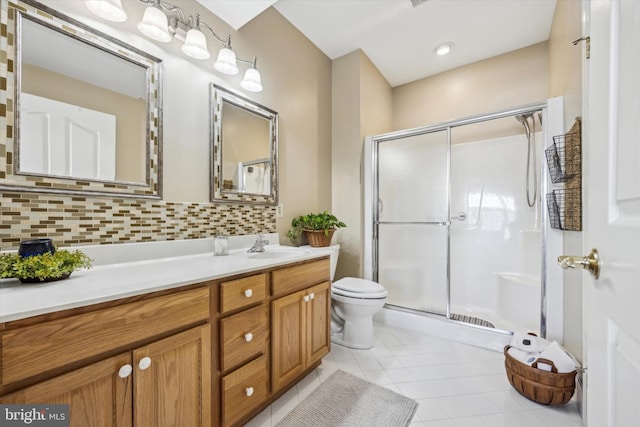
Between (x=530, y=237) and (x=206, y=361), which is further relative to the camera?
(x=530, y=237)

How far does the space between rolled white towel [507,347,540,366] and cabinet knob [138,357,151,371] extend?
1814 mm

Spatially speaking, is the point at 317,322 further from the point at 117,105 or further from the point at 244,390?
the point at 117,105

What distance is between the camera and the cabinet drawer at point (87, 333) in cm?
61

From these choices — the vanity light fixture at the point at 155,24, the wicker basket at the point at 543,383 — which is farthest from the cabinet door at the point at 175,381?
the wicker basket at the point at 543,383

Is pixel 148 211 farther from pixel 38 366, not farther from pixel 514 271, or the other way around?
pixel 514 271

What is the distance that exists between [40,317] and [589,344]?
1391mm

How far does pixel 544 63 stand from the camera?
2424 mm

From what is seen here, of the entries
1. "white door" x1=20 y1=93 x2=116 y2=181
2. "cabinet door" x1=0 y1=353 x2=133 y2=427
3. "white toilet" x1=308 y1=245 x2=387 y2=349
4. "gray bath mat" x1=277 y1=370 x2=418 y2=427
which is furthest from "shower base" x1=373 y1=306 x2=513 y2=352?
"white door" x1=20 y1=93 x2=116 y2=181

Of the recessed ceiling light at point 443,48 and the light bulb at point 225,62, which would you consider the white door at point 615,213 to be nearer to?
the light bulb at point 225,62

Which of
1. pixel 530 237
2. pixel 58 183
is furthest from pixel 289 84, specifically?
pixel 530 237

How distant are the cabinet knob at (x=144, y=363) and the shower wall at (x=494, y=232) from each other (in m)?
2.61

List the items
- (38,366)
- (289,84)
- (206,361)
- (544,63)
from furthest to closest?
(544,63), (289,84), (206,361), (38,366)

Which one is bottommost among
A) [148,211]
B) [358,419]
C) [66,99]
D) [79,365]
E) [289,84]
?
[358,419]

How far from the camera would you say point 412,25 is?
221 cm
